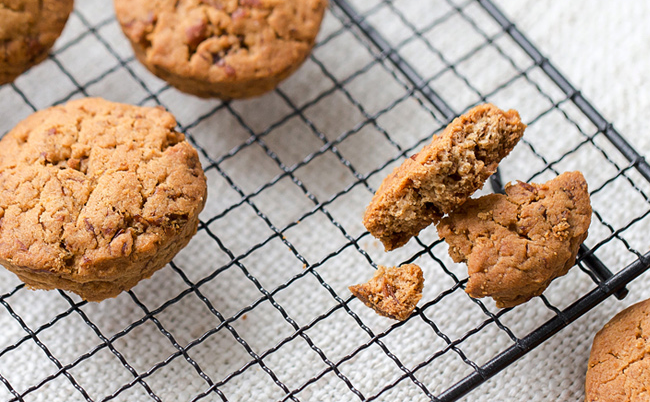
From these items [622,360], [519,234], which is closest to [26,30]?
[519,234]

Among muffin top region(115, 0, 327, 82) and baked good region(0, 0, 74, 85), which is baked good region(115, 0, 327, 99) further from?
baked good region(0, 0, 74, 85)

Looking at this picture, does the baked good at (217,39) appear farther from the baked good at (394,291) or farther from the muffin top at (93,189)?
the baked good at (394,291)

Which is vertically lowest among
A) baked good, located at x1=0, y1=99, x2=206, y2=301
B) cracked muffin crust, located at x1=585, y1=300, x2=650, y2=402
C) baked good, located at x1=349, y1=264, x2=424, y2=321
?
baked good, located at x1=0, y1=99, x2=206, y2=301

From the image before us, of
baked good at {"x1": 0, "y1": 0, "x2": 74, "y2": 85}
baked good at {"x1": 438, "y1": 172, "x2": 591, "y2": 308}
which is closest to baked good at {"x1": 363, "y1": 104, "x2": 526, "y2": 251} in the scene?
baked good at {"x1": 438, "y1": 172, "x2": 591, "y2": 308}

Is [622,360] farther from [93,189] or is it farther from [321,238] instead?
[93,189]

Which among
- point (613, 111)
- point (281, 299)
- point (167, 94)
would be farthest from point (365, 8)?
point (281, 299)

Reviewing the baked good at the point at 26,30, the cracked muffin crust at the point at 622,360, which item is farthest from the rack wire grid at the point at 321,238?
the baked good at the point at 26,30

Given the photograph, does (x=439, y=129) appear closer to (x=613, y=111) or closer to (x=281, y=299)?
(x=613, y=111)
